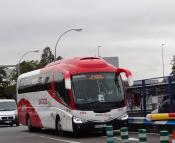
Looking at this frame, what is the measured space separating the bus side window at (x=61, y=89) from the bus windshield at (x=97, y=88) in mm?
549

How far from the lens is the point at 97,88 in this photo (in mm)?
22875

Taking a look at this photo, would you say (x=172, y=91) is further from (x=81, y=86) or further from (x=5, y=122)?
(x=5, y=122)

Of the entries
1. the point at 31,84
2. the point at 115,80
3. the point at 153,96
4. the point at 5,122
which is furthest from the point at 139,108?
the point at 5,122

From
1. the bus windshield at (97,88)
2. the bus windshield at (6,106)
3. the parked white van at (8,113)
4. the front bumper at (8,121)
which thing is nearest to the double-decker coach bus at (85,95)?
the bus windshield at (97,88)

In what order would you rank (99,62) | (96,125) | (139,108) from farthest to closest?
1. (139,108)
2. (99,62)
3. (96,125)

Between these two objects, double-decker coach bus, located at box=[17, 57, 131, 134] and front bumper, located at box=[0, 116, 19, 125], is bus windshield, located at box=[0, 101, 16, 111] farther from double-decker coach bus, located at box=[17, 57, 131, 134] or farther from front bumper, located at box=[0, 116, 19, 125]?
double-decker coach bus, located at box=[17, 57, 131, 134]

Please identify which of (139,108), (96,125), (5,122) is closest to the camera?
(96,125)

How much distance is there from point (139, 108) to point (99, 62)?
3527 millimetres

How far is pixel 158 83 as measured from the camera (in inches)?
968

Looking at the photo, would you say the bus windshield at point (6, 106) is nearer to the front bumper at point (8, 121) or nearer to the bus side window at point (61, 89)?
the front bumper at point (8, 121)

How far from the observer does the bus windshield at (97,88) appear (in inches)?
890

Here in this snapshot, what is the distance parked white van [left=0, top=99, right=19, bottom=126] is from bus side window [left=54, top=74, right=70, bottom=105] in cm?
1491

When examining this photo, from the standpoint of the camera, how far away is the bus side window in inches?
910

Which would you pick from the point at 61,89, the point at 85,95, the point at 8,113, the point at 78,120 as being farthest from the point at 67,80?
the point at 8,113
